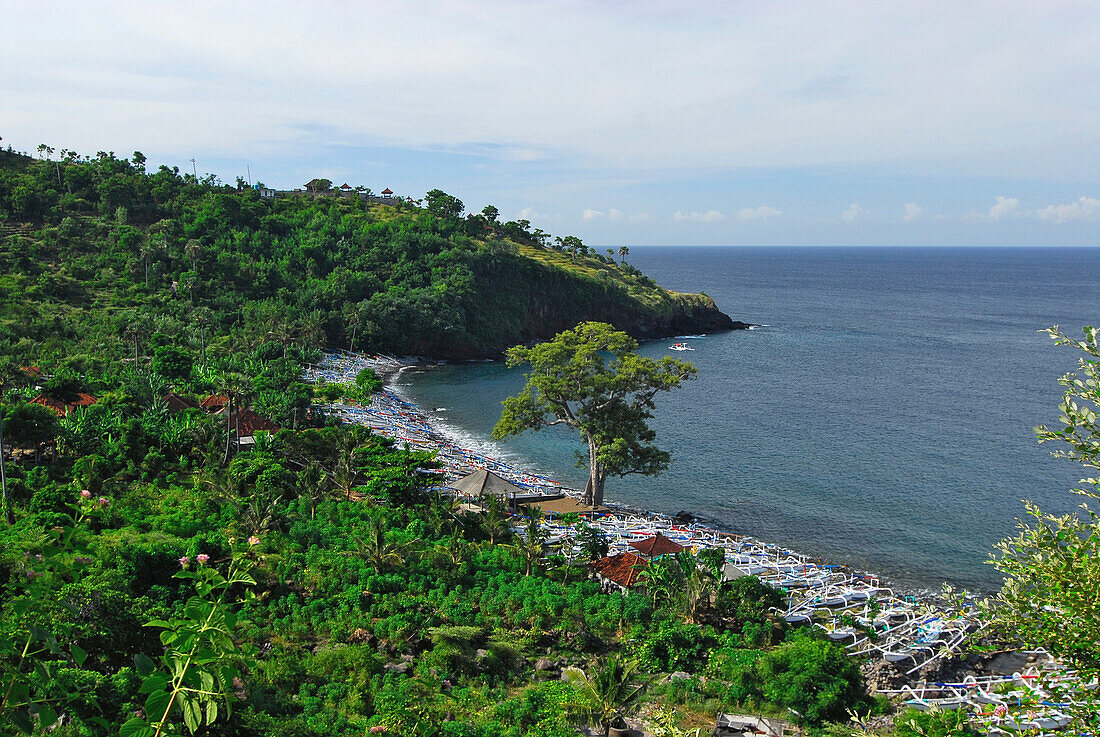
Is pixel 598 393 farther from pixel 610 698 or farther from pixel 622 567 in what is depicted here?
pixel 610 698

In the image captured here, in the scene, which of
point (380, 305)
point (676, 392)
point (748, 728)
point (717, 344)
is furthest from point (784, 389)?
point (748, 728)

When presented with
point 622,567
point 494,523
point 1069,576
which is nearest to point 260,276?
point 494,523

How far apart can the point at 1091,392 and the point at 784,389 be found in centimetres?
5827

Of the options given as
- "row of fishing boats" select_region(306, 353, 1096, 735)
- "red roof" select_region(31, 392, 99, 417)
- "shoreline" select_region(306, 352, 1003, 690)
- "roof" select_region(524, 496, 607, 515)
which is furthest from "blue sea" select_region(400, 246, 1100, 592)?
"red roof" select_region(31, 392, 99, 417)

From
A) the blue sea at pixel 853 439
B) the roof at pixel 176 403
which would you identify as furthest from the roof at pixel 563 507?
the roof at pixel 176 403

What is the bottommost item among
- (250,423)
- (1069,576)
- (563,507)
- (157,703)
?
(563,507)

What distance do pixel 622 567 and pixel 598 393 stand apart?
437 inches

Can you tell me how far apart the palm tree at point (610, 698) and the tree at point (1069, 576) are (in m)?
9.16

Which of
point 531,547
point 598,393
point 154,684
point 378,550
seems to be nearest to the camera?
point 154,684

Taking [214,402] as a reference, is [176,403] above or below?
above

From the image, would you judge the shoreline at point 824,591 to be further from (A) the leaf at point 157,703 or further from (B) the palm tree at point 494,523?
(A) the leaf at point 157,703

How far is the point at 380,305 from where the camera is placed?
7494cm

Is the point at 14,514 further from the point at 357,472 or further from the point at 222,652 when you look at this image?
the point at 222,652

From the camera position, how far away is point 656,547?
26.7 metres
